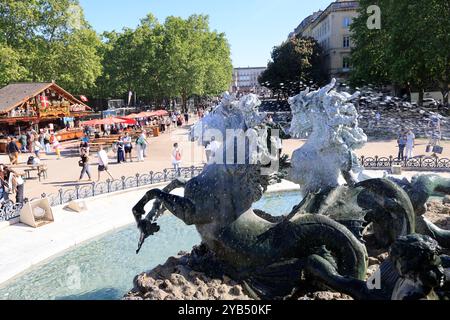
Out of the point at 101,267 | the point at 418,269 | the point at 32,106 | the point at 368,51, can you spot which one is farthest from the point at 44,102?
the point at 418,269

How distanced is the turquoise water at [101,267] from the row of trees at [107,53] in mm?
25667

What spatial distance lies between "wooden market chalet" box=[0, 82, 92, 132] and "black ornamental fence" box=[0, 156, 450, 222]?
19240 mm

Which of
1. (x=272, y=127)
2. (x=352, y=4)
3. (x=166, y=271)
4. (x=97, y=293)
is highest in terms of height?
(x=352, y=4)

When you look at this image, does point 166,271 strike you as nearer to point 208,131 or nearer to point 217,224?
point 217,224

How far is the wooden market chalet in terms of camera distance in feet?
107

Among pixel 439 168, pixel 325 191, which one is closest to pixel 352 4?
pixel 439 168

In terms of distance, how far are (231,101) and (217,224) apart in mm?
1860

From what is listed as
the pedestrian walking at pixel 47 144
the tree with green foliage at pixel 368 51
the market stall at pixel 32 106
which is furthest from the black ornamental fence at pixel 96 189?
the tree with green foliage at pixel 368 51

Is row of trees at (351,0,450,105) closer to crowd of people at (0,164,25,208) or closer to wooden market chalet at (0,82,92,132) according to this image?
wooden market chalet at (0,82,92,132)

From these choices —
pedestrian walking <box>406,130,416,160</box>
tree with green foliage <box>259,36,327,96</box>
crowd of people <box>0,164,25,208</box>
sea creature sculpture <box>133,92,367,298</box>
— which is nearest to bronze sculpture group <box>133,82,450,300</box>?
sea creature sculpture <box>133,92,367,298</box>

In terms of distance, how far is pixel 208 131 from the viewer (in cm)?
714

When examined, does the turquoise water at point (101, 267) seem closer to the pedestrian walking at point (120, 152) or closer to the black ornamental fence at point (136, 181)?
the black ornamental fence at point (136, 181)

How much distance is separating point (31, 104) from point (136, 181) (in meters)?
22.1

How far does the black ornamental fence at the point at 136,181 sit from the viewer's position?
41.2 feet
